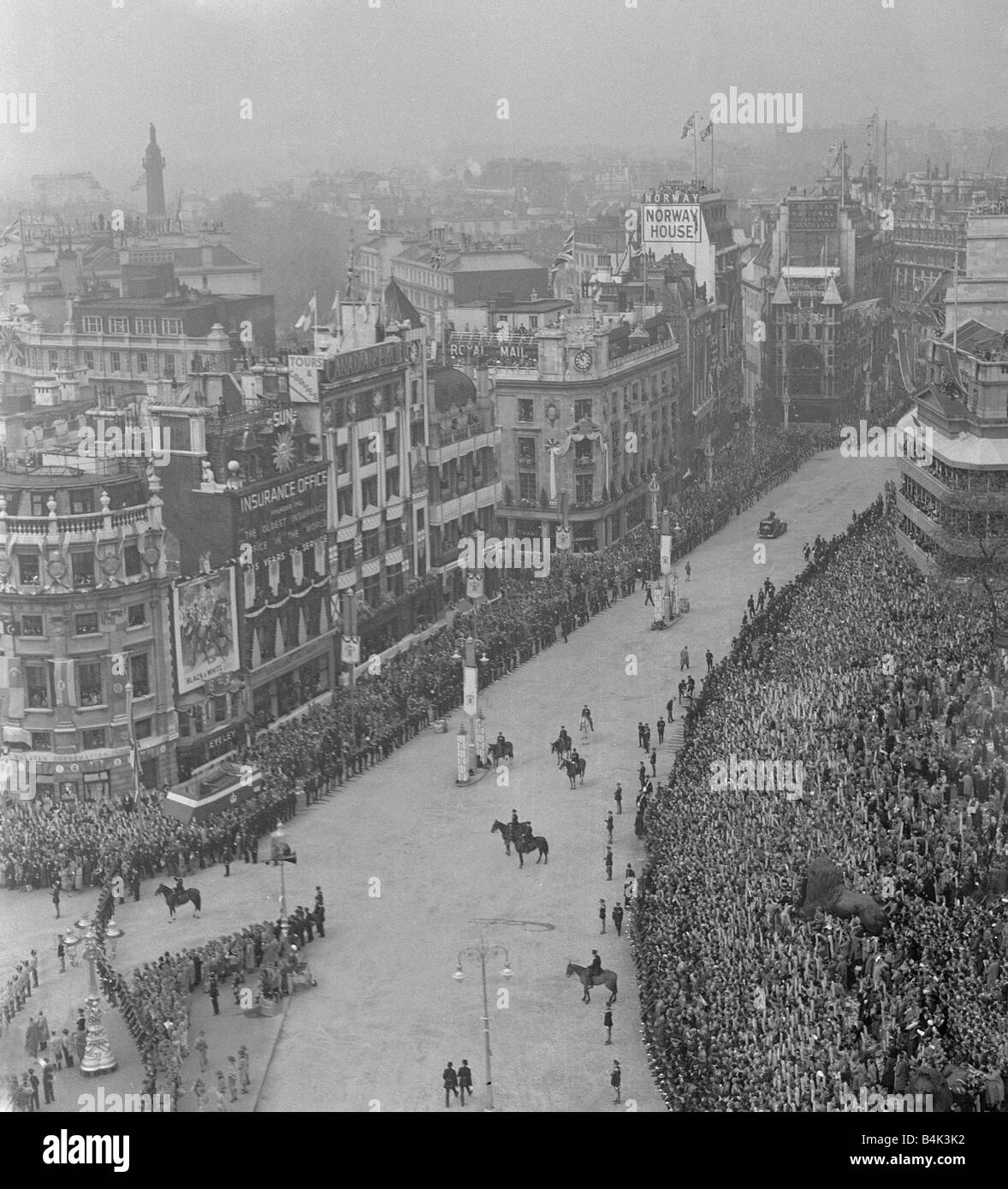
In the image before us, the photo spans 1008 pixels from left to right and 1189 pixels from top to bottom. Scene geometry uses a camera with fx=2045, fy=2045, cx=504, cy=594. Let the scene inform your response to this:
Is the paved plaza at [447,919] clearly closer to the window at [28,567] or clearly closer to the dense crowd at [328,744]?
the dense crowd at [328,744]

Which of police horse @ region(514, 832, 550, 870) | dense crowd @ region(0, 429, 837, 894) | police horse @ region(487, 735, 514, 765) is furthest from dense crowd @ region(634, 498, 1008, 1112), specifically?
dense crowd @ region(0, 429, 837, 894)

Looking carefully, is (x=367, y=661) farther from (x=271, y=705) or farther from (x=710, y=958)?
(x=710, y=958)

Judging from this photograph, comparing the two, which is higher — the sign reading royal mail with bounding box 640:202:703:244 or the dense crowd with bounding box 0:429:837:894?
the sign reading royal mail with bounding box 640:202:703:244

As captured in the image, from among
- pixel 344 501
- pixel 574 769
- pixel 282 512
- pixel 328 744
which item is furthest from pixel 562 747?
pixel 344 501

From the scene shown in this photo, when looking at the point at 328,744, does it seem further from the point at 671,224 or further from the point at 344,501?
the point at 671,224

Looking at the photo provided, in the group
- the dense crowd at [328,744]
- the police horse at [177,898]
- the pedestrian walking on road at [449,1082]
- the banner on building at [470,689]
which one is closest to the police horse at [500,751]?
the banner on building at [470,689]

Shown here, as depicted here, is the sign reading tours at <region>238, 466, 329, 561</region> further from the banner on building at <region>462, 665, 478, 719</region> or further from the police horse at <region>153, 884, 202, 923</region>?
the police horse at <region>153, 884, 202, 923</region>
